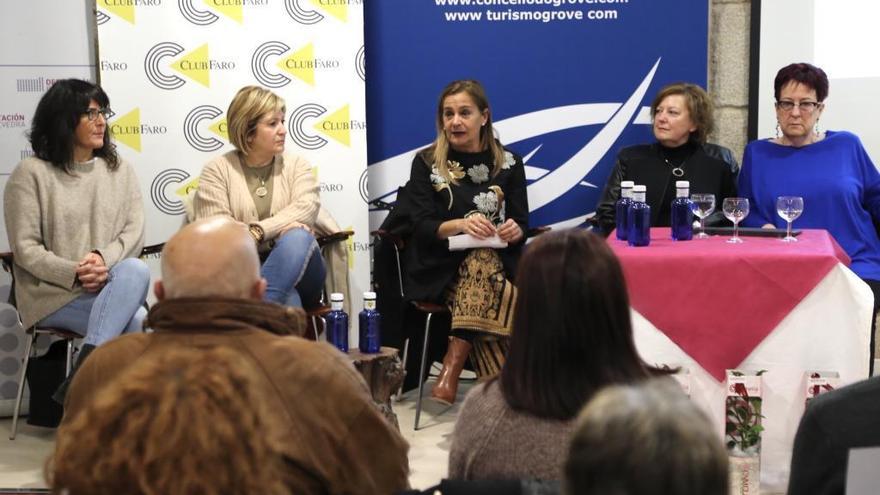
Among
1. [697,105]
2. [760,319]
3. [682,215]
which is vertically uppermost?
[697,105]

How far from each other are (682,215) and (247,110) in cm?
188

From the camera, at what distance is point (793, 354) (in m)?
3.67

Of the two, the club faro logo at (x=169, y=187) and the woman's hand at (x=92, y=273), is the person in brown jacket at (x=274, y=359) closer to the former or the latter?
the woman's hand at (x=92, y=273)

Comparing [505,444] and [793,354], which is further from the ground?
[505,444]

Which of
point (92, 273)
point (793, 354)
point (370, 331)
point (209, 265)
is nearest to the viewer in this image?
point (209, 265)

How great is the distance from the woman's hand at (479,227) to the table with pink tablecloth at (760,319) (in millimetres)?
1074

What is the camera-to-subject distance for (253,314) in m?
2.07

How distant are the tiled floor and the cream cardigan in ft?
2.17

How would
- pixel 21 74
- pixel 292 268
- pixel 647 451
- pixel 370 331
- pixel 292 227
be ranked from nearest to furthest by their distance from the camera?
pixel 647 451 → pixel 370 331 → pixel 292 268 → pixel 292 227 → pixel 21 74

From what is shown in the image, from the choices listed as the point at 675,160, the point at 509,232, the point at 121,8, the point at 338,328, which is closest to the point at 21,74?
the point at 121,8

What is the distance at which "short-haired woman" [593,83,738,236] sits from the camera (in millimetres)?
4902

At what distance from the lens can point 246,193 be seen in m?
4.81

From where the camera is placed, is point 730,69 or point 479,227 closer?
point 479,227

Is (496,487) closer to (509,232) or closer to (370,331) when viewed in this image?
(370,331)
